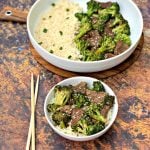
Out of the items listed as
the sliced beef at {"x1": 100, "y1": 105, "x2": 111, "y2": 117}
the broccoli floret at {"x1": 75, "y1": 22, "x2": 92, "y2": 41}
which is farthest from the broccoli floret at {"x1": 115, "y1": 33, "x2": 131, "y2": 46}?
the sliced beef at {"x1": 100, "y1": 105, "x2": 111, "y2": 117}

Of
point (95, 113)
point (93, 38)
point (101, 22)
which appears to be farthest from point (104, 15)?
point (95, 113)

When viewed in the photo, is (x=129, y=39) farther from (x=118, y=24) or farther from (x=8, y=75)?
(x=8, y=75)

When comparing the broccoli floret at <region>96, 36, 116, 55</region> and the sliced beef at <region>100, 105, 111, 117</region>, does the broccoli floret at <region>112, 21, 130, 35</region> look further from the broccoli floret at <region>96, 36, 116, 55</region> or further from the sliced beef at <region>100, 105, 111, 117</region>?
the sliced beef at <region>100, 105, 111, 117</region>

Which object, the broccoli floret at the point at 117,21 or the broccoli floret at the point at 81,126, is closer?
the broccoli floret at the point at 81,126

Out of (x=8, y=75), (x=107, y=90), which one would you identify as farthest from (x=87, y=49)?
(x=8, y=75)

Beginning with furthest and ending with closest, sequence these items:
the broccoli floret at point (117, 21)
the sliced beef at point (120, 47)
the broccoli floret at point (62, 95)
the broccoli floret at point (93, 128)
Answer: the broccoli floret at point (117, 21)
the sliced beef at point (120, 47)
the broccoli floret at point (62, 95)
the broccoli floret at point (93, 128)

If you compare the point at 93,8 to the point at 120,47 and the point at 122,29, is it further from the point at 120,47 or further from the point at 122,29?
the point at 120,47

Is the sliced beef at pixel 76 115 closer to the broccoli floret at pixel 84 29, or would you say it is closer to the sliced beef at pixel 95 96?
the sliced beef at pixel 95 96

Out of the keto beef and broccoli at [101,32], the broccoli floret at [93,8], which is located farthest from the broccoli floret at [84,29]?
the broccoli floret at [93,8]
